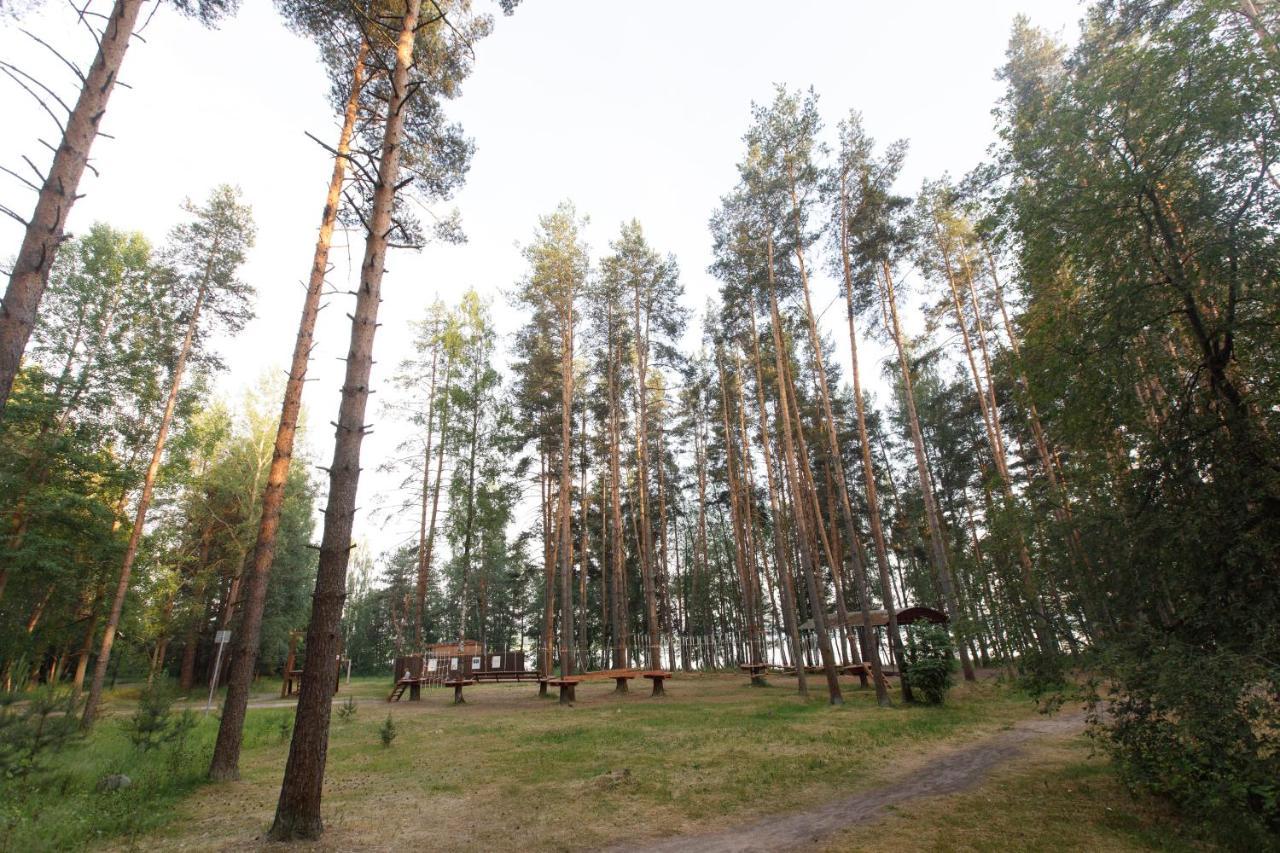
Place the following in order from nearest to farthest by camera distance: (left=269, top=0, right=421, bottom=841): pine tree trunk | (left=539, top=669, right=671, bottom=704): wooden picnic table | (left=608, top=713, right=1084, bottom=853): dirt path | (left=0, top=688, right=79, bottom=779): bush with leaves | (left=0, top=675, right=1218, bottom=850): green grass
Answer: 1. (left=608, top=713, right=1084, bottom=853): dirt path
2. (left=269, top=0, right=421, bottom=841): pine tree trunk
3. (left=0, top=675, right=1218, bottom=850): green grass
4. (left=0, top=688, right=79, bottom=779): bush with leaves
5. (left=539, top=669, right=671, bottom=704): wooden picnic table

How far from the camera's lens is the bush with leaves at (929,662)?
12.4m

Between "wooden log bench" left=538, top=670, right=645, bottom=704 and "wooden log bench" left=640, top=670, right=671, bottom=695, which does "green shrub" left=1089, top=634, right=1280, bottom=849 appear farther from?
"wooden log bench" left=640, top=670, right=671, bottom=695

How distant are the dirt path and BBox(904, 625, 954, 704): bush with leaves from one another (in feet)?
12.7

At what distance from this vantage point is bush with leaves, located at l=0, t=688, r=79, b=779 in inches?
191

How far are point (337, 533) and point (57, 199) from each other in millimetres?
3437

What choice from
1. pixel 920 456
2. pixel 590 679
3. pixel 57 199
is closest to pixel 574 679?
pixel 590 679

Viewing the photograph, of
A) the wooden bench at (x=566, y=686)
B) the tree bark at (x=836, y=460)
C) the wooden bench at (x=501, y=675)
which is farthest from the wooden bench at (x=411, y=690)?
the tree bark at (x=836, y=460)

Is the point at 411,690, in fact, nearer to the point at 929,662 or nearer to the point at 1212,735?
the point at 929,662

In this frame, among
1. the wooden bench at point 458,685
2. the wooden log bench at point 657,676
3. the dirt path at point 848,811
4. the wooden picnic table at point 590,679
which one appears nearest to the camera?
the dirt path at point 848,811

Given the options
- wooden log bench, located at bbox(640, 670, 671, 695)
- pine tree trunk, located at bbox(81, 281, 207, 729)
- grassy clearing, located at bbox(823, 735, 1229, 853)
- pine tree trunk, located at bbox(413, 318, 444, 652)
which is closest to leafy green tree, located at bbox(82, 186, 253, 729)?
pine tree trunk, located at bbox(81, 281, 207, 729)

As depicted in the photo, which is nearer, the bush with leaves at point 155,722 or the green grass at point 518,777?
the green grass at point 518,777

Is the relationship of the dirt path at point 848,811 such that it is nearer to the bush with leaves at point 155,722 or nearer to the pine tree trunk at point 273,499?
the pine tree trunk at point 273,499

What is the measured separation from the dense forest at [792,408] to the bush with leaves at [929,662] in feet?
1.51

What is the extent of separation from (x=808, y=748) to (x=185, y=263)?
1823 cm
